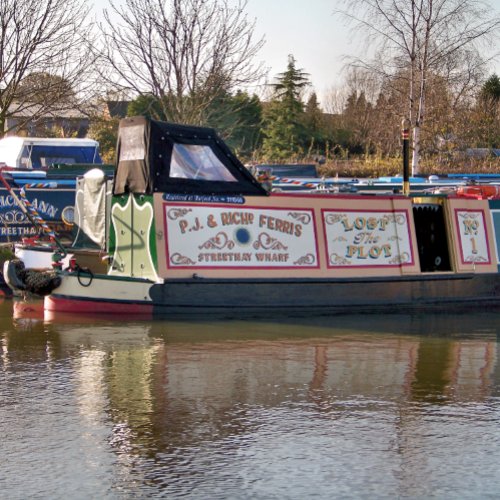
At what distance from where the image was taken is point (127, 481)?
6.83 m

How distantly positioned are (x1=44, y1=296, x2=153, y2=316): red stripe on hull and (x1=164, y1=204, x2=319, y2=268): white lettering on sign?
700 millimetres

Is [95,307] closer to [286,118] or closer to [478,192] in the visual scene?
[478,192]

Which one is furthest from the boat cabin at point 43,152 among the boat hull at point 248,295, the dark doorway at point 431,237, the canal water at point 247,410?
the canal water at point 247,410

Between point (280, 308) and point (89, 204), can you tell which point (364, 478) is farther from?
point (89, 204)

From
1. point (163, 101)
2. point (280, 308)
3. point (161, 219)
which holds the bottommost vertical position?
point (280, 308)

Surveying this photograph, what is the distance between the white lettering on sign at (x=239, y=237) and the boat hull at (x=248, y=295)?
0.28m

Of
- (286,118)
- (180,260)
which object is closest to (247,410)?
(180,260)

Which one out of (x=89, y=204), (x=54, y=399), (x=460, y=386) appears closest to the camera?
(x=54, y=399)

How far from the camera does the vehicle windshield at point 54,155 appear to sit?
84.3 feet

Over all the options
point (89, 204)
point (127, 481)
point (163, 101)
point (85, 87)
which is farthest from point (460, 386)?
point (85, 87)

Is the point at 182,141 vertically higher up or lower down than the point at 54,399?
higher up

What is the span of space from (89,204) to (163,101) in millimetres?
9157

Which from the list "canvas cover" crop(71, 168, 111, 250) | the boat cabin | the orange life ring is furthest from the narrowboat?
the boat cabin

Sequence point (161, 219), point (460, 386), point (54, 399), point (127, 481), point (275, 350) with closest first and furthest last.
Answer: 1. point (127, 481)
2. point (54, 399)
3. point (460, 386)
4. point (275, 350)
5. point (161, 219)
